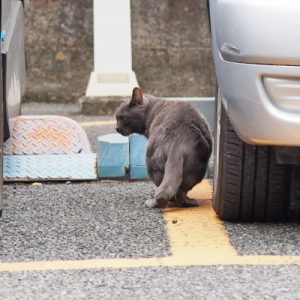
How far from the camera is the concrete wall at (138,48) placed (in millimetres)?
9859

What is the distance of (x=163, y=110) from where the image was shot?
4.42m

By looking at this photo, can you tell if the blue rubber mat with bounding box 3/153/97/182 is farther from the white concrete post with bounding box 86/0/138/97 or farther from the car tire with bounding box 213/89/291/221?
the white concrete post with bounding box 86/0/138/97

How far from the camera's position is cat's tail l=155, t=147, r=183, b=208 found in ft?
13.1

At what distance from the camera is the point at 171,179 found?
4.00 metres

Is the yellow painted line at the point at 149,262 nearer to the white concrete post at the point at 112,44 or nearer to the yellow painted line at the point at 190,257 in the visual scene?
the yellow painted line at the point at 190,257

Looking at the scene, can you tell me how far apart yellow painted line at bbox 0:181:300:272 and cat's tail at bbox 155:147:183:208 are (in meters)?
0.15

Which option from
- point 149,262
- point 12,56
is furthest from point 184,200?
point 12,56

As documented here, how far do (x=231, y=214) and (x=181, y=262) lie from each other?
0.69 meters

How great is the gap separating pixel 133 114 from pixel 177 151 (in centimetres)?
66

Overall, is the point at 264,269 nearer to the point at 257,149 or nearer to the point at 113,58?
the point at 257,149

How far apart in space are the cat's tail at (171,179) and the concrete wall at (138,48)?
5.95 m

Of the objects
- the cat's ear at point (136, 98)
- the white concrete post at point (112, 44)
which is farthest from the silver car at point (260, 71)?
the white concrete post at point (112, 44)

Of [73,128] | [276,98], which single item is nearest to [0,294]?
[276,98]

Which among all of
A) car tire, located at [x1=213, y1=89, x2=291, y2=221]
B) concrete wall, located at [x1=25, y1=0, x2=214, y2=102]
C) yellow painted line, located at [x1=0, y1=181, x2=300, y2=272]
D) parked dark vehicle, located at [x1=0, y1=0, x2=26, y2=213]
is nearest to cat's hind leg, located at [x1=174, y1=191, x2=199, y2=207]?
yellow painted line, located at [x1=0, y1=181, x2=300, y2=272]
